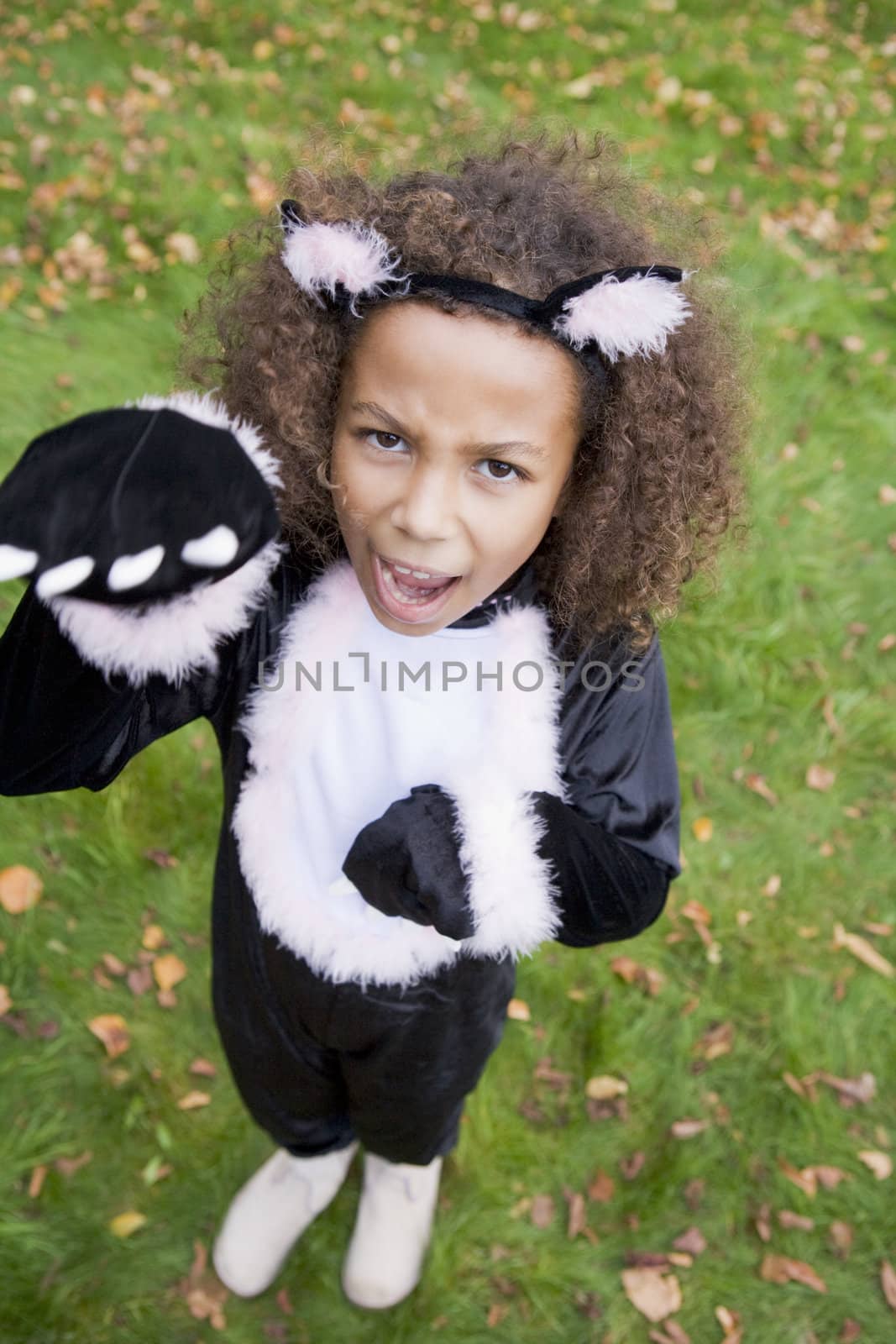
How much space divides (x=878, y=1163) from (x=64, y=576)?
254cm

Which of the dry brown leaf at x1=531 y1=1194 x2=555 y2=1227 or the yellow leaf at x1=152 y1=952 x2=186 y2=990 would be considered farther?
the yellow leaf at x1=152 y1=952 x2=186 y2=990

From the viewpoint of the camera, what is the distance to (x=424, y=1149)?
1936 mm

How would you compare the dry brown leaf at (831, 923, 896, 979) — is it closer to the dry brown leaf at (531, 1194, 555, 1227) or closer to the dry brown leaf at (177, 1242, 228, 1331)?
the dry brown leaf at (531, 1194, 555, 1227)

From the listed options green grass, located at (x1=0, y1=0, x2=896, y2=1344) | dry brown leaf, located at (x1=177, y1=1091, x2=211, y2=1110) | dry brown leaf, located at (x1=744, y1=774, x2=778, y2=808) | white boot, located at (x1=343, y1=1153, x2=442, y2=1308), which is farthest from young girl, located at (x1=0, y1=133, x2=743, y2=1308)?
dry brown leaf, located at (x1=744, y1=774, x2=778, y2=808)

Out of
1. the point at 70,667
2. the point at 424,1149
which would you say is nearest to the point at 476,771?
the point at 70,667

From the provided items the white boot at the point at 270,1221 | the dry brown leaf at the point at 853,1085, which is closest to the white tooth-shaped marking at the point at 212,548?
the white boot at the point at 270,1221

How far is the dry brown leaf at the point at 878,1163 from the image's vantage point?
102 inches

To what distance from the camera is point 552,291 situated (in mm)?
1390

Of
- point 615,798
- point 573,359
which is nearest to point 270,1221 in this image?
point 615,798

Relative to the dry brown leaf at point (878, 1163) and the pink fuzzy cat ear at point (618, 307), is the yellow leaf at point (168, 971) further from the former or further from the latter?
the pink fuzzy cat ear at point (618, 307)

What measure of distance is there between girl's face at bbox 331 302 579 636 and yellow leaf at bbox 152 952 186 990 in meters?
1.65

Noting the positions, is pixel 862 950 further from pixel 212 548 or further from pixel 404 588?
pixel 212 548

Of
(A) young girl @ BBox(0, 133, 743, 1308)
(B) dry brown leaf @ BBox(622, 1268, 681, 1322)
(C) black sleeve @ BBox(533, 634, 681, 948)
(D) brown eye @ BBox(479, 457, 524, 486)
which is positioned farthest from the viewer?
(B) dry brown leaf @ BBox(622, 1268, 681, 1322)

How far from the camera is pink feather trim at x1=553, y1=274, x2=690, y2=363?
1.32 metres
